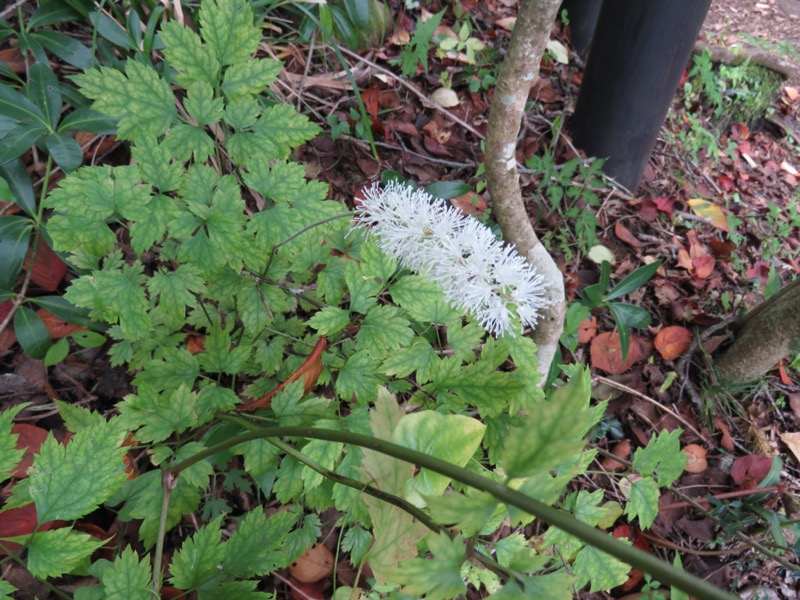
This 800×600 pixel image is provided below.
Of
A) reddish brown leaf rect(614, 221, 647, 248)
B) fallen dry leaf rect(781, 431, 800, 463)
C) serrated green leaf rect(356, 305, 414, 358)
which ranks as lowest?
fallen dry leaf rect(781, 431, 800, 463)

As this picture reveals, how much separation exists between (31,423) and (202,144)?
87 centimetres

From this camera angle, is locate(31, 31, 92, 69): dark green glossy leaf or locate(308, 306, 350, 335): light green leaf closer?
locate(308, 306, 350, 335): light green leaf

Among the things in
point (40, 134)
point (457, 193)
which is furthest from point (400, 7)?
point (40, 134)

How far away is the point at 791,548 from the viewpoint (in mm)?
1383

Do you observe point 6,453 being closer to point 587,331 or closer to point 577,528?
point 577,528

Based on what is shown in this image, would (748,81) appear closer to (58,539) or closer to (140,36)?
(140,36)

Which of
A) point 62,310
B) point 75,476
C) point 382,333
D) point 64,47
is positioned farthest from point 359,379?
point 64,47

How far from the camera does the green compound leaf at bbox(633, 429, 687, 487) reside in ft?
3.28

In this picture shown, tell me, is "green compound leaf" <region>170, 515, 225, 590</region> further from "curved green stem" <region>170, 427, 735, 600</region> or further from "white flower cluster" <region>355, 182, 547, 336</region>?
"white flower cluster" <region>355, 182, 547, 336</region>

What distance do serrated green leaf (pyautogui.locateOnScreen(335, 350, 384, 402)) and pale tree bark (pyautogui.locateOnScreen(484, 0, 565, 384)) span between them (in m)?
0.46

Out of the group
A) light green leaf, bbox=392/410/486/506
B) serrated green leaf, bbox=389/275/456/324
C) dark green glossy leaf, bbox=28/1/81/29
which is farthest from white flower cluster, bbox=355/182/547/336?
dark green glossy leaf, bbox=28/1/81/29

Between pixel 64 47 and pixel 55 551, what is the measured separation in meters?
1.36

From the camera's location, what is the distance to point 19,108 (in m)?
1.27

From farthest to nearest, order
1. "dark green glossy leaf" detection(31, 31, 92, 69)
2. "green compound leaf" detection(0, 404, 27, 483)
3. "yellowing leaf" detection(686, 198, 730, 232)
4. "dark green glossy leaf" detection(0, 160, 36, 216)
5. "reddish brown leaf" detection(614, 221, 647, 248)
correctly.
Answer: "yellowing leaf" detection(686, 198, 730, 232) → "reddish brown leaf" detection(614, 221, 647, 248) → "dark green glossy leaf" detection(31, 31, 92, 69) → "dark green glossy leaf" detection(0, 160, 36, 216) → "green compound leaf" detection(0, 404, 27, 483)
